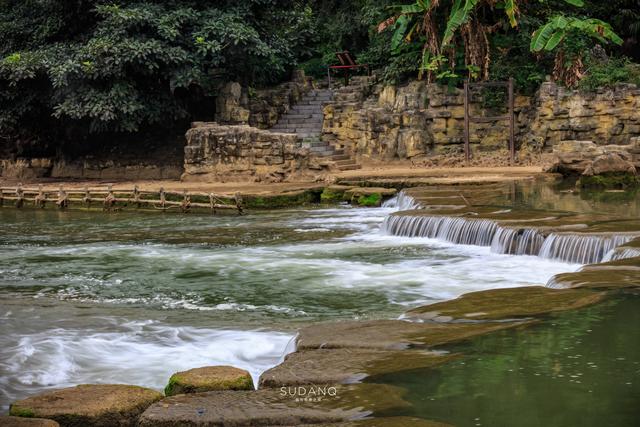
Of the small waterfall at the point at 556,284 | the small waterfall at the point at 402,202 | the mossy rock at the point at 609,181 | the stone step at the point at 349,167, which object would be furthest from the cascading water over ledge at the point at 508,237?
the stone step at the point at 349,167

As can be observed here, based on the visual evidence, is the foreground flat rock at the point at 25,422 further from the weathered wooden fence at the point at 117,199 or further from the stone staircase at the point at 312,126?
the stone staircase at the point at 312,126

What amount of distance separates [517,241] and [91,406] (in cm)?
935

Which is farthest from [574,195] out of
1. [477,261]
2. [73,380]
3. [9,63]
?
[9,63]

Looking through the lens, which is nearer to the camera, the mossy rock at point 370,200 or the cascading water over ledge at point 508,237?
the cascading water over ledge at point 508,237

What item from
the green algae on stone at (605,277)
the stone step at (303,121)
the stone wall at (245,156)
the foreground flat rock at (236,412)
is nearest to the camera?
the foreground flat rock at (236,412)

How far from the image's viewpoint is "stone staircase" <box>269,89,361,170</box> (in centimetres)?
2794

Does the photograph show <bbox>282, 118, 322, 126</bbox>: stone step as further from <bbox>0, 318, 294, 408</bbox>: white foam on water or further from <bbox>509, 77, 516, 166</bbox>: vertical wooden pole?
<bbox>0, 318, 294, 408</bbox>: white foam on water

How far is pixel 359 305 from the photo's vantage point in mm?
11383

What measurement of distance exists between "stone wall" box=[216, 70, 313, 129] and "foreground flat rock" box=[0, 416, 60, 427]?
23455 millimetres

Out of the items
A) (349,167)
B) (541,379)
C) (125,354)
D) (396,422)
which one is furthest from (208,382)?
(349,167)

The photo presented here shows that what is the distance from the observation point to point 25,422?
6039mm

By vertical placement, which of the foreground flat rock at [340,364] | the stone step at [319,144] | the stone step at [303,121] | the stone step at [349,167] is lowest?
the foreground flat rock at [340,364]

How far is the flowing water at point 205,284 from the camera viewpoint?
9266mm

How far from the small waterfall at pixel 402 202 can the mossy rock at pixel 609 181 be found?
157 inches
